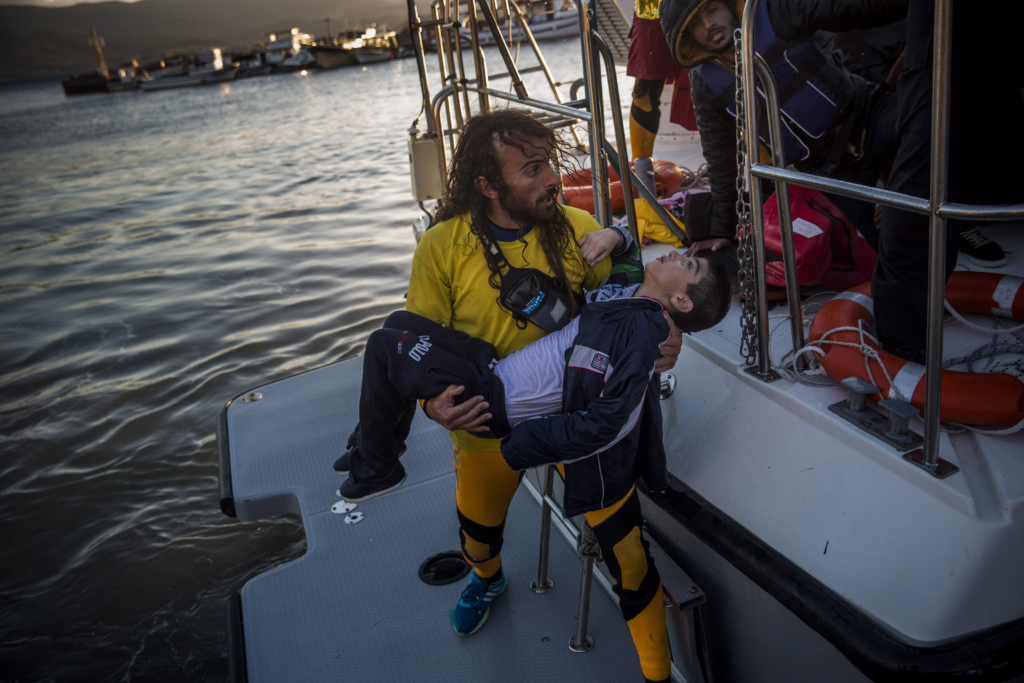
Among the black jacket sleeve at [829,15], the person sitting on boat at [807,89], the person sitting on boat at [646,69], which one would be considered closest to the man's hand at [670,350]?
the person sitting on boat at [807,89]

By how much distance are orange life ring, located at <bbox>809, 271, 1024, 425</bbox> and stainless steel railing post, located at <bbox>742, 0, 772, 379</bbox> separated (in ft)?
0.49

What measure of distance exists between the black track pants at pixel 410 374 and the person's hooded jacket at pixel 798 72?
1259mm

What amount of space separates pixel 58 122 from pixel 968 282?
3464 cm

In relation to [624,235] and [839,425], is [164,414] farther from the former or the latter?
[839,425]

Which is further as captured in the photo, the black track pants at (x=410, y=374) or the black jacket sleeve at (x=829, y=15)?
the black jacket sleeve at (x=829, y=15)

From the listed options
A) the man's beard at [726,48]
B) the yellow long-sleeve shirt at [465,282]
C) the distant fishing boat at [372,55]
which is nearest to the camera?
the yellow long-sleeve shirt at [465,282]

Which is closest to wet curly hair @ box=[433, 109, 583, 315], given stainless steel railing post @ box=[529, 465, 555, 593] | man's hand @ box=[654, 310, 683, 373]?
man's hand @ box=[654, 310, 683, 373]

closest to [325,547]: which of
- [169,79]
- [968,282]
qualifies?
[968,282]

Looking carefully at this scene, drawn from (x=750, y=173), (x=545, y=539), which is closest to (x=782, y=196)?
(x=750, y=173)

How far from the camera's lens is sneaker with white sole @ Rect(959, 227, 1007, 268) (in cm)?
202

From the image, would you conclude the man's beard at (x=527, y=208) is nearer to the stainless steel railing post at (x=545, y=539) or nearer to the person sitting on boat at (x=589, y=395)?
the person sitting on boat at (x=589, y=395)

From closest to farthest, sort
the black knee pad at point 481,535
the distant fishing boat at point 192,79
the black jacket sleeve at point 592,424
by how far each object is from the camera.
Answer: the black jacket sleeve at point 592,424, the black knee pad at point 481,535, the distant fishing boat at point 192,79

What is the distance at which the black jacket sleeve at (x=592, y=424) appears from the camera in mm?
1357

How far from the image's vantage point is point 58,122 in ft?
92.7
